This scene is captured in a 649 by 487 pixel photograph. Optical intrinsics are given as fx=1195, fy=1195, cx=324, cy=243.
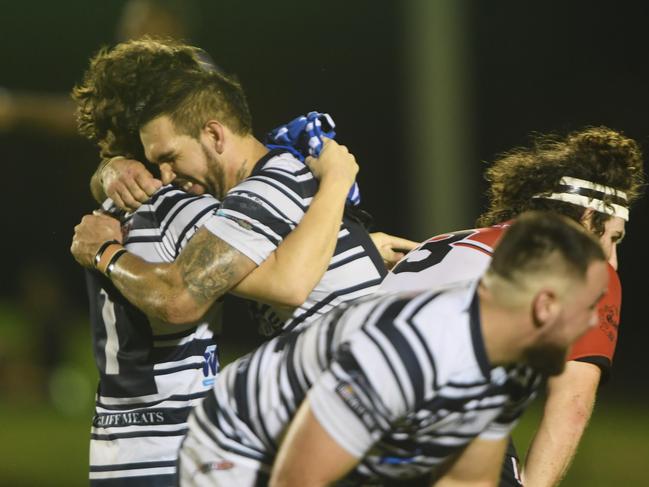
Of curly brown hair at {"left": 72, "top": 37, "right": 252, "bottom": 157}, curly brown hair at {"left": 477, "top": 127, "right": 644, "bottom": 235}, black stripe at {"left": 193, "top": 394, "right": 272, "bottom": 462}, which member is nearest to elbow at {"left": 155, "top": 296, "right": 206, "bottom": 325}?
black stripe at {"left": 193, "top": 394, "right": 272, "bottom": 462}

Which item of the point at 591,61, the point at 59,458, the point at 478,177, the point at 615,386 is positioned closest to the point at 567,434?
the point at 59,458

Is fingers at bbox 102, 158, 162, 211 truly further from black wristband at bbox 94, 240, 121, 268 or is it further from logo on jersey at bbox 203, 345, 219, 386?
logo on jersey at bbox 203, 345, 219, 386

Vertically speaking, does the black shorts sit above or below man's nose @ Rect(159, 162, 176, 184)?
below

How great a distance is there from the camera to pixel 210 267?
3.30 meters

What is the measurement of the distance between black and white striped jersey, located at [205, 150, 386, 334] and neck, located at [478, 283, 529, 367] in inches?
34.4

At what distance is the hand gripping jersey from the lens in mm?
3477

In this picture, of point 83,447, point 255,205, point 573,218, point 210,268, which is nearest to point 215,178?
point 255,205

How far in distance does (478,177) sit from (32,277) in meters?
5.27

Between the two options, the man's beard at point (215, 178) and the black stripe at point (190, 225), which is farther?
the man's beard at point (215, 178)

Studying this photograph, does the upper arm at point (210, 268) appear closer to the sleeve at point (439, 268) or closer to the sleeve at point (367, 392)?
the sleeve at point (439, 268)

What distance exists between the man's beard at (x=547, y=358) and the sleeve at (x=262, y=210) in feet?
3.00

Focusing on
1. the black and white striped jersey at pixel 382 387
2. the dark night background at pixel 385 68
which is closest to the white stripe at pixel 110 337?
the black and white striped jersey at pixel 382 387

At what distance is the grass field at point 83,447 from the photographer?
8.44 metres

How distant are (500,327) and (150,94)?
1.50 m
